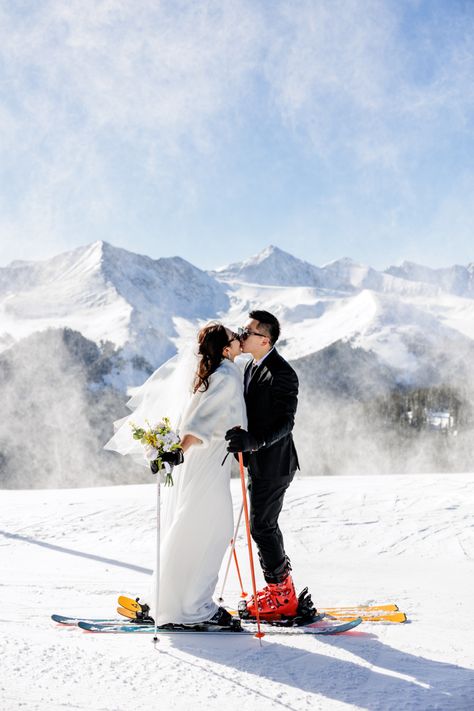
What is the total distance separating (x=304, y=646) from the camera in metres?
3.44

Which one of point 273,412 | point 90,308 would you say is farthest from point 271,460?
point 90,308

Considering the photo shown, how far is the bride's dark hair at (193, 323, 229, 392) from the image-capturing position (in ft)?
12.3

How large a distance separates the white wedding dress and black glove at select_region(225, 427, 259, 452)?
158mm

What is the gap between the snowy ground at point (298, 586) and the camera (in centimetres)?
272

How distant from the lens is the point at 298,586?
5309 mm

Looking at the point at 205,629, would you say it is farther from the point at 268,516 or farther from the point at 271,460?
the point at 271,460

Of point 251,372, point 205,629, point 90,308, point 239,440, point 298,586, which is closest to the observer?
point 239,440

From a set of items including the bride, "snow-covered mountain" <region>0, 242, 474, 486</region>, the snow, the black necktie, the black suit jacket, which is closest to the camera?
the bride

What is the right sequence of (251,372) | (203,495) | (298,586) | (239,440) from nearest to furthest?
(239,440) → (203,495) → (251,372) → (298,586)

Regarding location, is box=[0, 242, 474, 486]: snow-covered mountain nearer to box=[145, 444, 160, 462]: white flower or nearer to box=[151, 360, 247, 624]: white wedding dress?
box=[151, 360, 247, 624]: white wedding dress

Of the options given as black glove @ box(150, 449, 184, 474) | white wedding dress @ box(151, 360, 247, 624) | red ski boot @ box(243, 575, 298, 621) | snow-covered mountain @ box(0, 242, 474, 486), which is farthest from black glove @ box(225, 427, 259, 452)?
snow-covered mountain @ box(0, 242, 474, 486)

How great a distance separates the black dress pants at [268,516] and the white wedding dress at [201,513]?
0.70 ft

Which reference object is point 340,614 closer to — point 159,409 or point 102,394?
point 159,409

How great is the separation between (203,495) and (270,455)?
1.67 feet
